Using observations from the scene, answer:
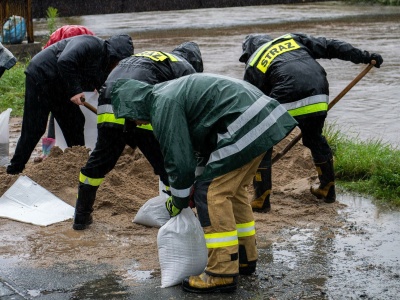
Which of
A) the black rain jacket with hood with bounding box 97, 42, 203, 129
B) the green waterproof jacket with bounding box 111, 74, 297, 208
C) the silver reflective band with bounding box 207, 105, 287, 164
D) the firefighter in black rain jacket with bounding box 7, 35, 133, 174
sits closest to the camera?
the green waterproof jacket with bounding box 111, 74, 297, 208

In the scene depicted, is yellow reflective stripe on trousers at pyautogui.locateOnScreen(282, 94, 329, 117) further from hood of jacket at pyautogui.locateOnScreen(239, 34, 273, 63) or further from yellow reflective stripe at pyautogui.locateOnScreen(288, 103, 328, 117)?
hood of jacket at pyautogui.locateOnScreen(239, 34, 273, 63)

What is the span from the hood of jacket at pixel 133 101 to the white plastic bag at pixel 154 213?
136cm

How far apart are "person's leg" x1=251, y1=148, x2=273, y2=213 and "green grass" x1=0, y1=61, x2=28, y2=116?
5048 mm

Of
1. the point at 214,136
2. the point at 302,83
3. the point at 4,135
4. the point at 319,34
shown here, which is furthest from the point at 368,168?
the point at 319,34

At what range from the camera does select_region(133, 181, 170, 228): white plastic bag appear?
234 inches

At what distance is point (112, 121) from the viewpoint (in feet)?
18.7

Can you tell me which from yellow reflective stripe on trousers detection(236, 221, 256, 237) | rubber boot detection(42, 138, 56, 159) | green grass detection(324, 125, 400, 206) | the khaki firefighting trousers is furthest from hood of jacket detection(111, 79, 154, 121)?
rubber boot detection(42, 138, 56, 159)

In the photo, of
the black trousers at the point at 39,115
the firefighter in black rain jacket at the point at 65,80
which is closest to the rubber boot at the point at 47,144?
the firefighter in black rain jacket at the point at 65,80

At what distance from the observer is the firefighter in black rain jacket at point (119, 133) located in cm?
571

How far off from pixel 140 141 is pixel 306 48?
1.67 meters

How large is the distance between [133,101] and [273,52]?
2.00 m

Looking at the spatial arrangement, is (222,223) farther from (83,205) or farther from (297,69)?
(297,69)

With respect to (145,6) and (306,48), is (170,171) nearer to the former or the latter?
(306,48)

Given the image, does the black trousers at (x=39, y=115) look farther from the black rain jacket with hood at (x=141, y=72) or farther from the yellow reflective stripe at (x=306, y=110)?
the yellow reflective stripe at (x=306, y=110)
